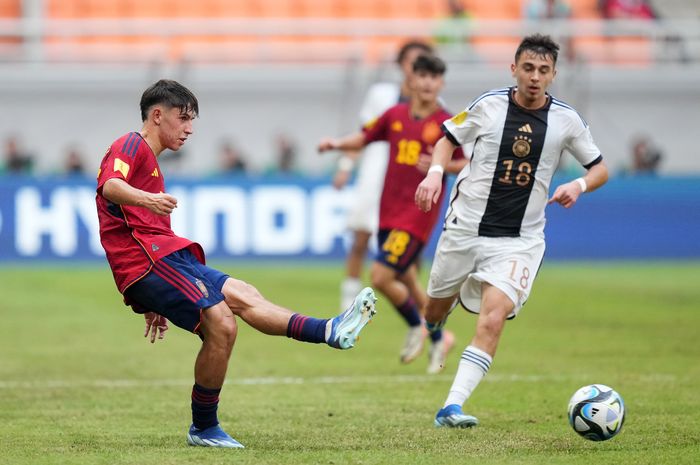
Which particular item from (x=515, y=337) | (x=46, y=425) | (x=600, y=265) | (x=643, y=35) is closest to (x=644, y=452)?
(x=46, y=425)

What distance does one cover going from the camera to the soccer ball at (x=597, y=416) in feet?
22.2

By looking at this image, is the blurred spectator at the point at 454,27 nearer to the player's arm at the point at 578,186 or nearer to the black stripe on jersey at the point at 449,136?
the black stripe on jersey at the point at 449,136

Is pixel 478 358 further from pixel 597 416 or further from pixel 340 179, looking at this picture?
pixel 340 179

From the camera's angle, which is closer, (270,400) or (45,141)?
(270,400)

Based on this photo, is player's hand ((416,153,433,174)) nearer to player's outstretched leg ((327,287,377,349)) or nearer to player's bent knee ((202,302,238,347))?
player's outstretched leg ((327,287,377,349))

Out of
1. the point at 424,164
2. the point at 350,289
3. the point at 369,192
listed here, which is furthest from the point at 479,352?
the point at 369,192

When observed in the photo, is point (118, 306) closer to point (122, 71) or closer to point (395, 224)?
point (395, 224)

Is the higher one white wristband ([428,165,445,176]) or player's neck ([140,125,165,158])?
player's neck ([140,125,165,158])

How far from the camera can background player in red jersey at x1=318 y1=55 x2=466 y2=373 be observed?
10.2 meters

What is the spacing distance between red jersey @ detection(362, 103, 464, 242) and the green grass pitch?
4.23 ft

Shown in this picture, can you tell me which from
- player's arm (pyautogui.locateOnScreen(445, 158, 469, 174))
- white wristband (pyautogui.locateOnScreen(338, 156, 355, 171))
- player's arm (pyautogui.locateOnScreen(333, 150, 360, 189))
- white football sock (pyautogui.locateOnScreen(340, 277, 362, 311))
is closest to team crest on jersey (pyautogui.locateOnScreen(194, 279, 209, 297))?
player's arm (pyautogui.locateOnScreen(445, 158, 469, 174))

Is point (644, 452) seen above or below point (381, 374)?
above

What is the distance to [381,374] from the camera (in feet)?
33.1

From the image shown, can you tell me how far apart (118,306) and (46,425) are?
7.98 m
